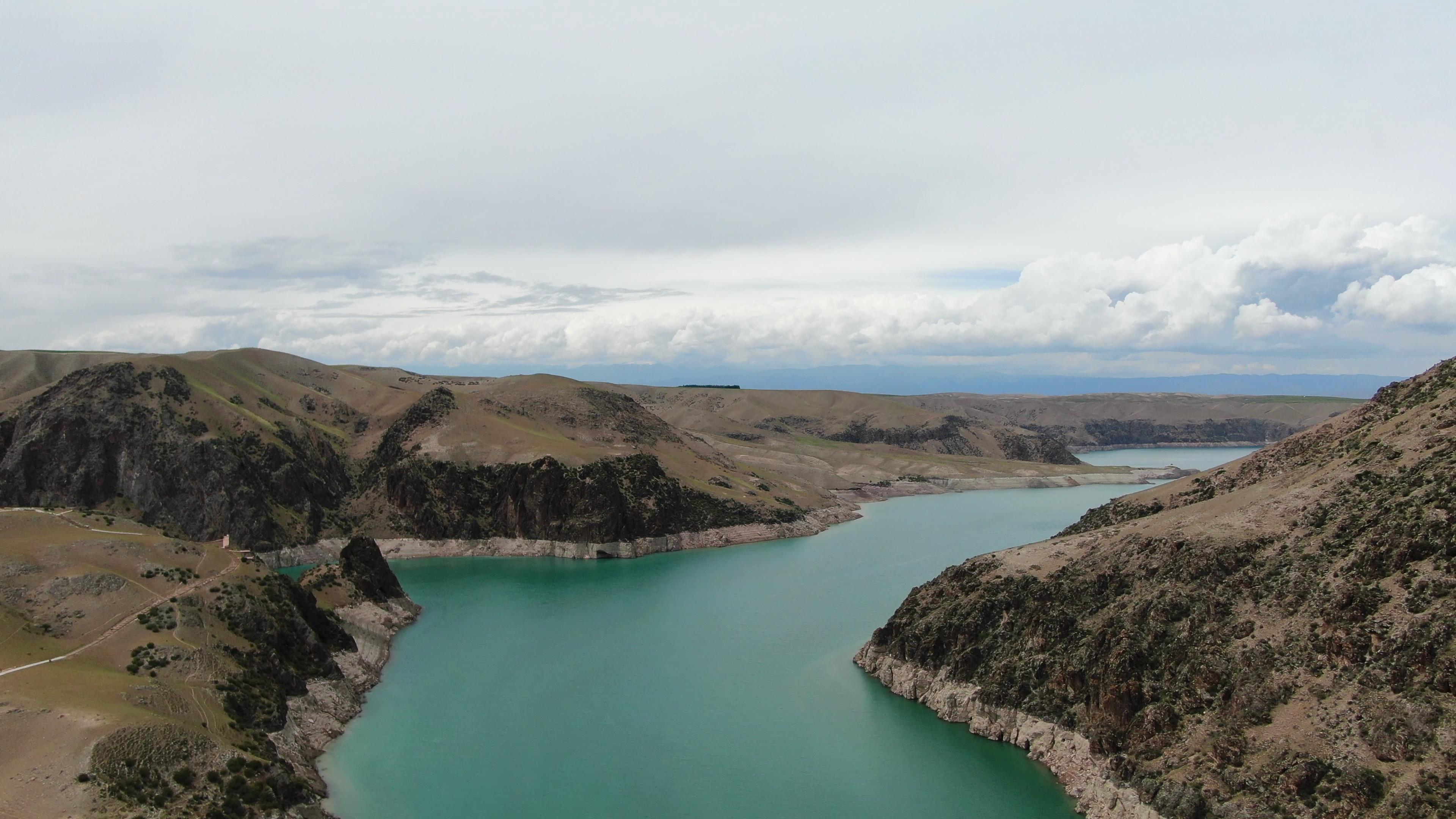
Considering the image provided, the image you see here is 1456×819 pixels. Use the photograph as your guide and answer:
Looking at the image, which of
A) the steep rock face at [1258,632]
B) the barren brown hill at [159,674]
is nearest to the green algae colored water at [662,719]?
the barren brown hill at [159,674]

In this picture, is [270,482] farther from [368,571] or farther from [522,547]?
[368,571]

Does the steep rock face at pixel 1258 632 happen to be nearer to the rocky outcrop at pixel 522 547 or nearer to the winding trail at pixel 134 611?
the winding trail at pixel 134 611

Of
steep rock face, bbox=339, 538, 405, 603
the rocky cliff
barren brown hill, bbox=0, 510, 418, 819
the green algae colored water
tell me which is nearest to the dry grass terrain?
barren brown hill, bbox=0, 510, 418, 819

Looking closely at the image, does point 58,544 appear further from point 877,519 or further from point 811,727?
point 877,519

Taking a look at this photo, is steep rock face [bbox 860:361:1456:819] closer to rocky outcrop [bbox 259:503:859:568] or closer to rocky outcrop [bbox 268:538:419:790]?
rocky outcrop [bbox 268:538:419:790]

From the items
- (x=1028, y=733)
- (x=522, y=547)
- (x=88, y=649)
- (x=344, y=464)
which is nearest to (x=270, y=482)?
(x=344, y=464)

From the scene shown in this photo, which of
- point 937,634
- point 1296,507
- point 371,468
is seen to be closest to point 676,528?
point 371,468

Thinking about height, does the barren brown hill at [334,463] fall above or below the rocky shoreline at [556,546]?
above
